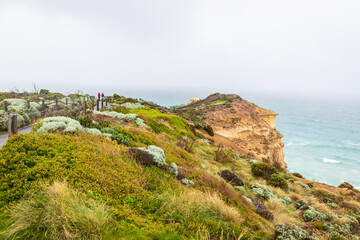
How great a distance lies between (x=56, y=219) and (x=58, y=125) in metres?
4.76

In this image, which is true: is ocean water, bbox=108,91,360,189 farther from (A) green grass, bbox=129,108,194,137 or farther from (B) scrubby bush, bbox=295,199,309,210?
(B) scrubby bush, bbox=295,199,309,210

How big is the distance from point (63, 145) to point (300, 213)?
944 cm

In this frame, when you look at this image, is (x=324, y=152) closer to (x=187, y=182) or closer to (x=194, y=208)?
(x=187, y=182)

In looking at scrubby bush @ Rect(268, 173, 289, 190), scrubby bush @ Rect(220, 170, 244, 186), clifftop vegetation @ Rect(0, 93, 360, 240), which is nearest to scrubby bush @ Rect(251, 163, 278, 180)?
scrubby bush @ Rect(268, 173, 289, 190)

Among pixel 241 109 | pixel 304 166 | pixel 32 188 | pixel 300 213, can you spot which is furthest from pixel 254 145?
pixel 32 188

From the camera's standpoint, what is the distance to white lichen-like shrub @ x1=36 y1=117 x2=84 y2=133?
6.53m

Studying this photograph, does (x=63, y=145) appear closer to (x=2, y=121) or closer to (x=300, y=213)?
(x=300, y=213)

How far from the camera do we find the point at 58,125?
6.80 m

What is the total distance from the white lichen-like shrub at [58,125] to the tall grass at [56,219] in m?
3.78


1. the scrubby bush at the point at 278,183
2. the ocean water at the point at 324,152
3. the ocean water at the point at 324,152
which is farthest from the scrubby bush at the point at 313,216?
the ocean water at the point at 324,152

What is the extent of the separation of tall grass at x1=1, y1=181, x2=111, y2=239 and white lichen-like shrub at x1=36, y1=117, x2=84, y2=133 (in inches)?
149

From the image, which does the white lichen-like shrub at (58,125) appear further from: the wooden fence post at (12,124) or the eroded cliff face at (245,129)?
the eroded cliff face at (245,129)

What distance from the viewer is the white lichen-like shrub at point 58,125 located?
21.4 feet

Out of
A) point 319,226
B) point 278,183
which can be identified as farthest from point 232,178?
point 278,183
